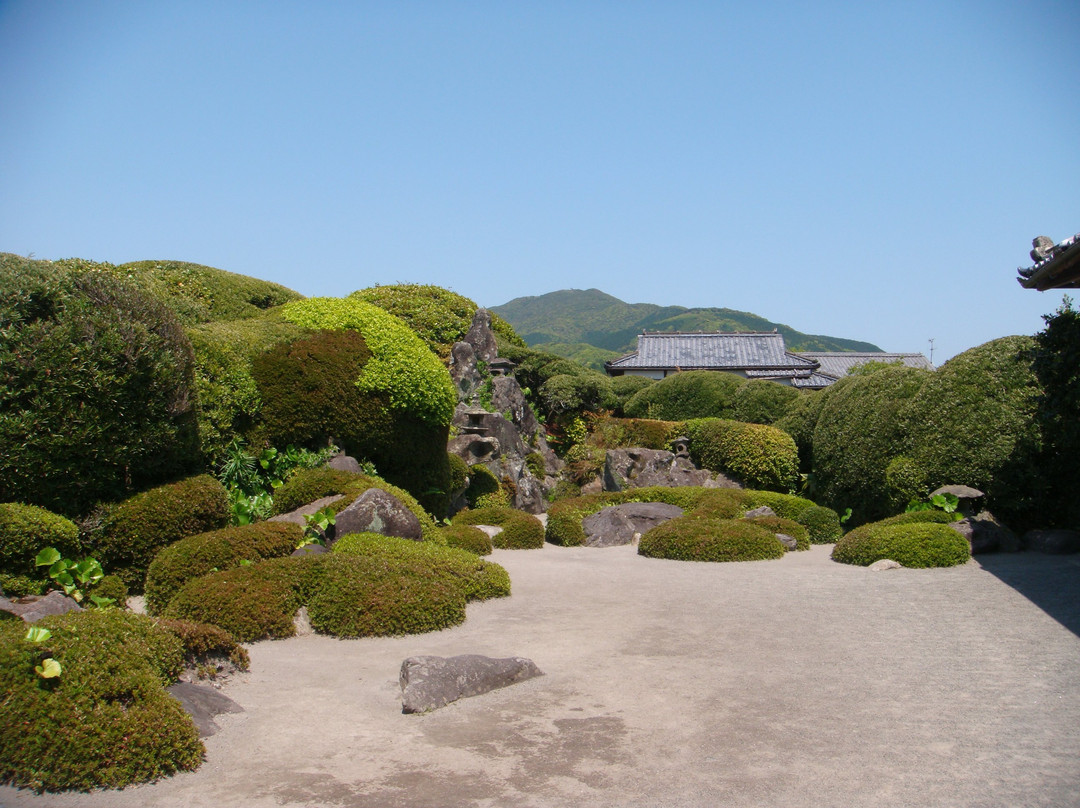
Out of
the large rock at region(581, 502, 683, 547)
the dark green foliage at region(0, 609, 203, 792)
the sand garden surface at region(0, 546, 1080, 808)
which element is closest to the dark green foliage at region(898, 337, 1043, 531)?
the sand garden surface at region(0, 546, 1080, 808)

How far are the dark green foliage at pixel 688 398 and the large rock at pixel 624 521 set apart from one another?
778 centimetres

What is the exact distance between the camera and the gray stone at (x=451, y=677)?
16.9ft

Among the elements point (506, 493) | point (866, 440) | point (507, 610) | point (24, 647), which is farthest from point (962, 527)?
point (24, 647)

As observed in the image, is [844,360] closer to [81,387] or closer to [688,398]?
[688,398]

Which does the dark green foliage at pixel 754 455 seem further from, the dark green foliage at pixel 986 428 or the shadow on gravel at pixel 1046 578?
the shadow on gravel at pixel 1046 578

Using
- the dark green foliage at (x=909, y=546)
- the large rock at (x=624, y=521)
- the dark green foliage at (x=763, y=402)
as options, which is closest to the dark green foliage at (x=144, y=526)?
the large rock at (x=624, y=521)

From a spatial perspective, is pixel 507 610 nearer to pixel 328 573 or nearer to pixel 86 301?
pixel 328 573

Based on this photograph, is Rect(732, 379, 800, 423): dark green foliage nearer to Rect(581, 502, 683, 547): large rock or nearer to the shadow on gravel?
Rect(581, 502, 683, 547): large rock

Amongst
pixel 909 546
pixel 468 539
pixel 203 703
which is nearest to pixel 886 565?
pixel 909 546

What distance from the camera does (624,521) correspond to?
14.1 meters

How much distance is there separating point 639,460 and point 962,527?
8.51 metres

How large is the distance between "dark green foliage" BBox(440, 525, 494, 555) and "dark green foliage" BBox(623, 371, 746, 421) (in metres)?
11.7

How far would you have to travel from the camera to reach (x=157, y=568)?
293 inches

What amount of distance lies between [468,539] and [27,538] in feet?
19.2
